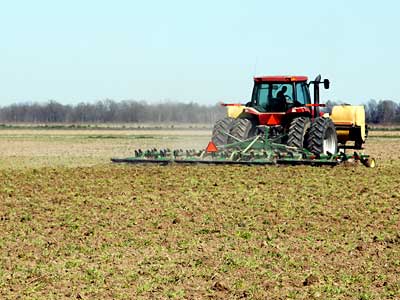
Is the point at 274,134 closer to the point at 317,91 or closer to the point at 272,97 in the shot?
the point at 272,97

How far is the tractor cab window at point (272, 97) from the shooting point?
2108 centimetres

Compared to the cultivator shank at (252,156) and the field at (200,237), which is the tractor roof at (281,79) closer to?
the cultivator shank at (252,156)

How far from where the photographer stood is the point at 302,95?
21219 mm

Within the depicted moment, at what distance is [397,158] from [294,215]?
50.4ft

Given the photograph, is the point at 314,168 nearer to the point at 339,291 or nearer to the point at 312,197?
the point at 312,197

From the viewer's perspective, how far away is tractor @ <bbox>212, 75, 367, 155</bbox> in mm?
20266

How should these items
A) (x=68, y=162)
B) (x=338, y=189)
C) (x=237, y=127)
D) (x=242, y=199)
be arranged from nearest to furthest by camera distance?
(x=242, y=199) < (x=338, y=189) < (x=237, y=127) < (x=68, y=162)

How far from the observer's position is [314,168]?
19141 millimetres

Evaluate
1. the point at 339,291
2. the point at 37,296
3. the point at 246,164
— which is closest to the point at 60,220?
the point at 37,296

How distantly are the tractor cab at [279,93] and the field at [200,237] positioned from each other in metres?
3.74

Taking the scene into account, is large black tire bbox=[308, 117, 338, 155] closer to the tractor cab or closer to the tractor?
the tractor

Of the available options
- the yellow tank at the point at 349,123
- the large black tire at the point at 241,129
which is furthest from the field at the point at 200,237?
the yellow tank at the point at 349,123

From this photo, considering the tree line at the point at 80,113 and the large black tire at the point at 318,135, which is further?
the tree line at the point at 80,113

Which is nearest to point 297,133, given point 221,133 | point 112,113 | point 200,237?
point 221,133
